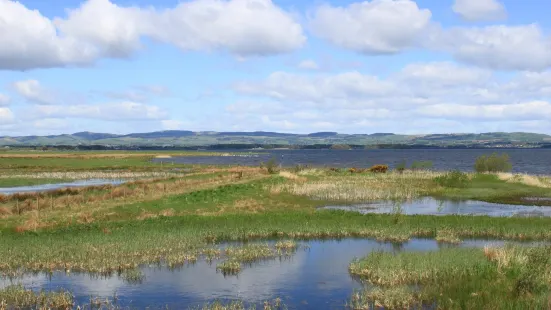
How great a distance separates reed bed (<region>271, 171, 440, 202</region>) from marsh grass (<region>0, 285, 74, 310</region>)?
3801 cm

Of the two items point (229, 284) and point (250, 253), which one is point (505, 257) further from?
point (250, 253)

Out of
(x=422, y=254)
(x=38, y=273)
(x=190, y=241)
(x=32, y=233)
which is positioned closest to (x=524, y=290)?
(x=422, y=254)

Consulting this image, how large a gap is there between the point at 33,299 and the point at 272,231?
61.8ft

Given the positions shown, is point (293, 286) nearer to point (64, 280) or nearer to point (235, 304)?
point (235, 304)

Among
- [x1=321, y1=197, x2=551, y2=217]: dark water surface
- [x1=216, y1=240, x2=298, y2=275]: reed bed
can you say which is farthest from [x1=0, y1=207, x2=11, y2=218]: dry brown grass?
[x1=321, y1=197, x2=551, y2=217]: dark water surface

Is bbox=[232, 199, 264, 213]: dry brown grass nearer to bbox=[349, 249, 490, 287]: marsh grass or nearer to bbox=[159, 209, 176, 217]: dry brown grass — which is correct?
bbox=[159, 209, 176, 217]: dry brown grass

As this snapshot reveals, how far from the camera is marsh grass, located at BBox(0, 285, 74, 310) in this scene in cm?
2126

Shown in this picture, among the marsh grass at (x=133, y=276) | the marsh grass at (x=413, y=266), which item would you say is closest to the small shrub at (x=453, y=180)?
the marsh grass at (x=413, y=266)

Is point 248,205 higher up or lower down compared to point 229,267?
higher up

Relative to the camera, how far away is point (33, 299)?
21781 millimetres

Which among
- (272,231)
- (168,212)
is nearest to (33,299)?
(272,231)

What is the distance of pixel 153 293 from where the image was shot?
23.7 metres

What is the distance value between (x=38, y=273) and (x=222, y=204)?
24598 millimetres

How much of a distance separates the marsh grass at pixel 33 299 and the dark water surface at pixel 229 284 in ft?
2.60
